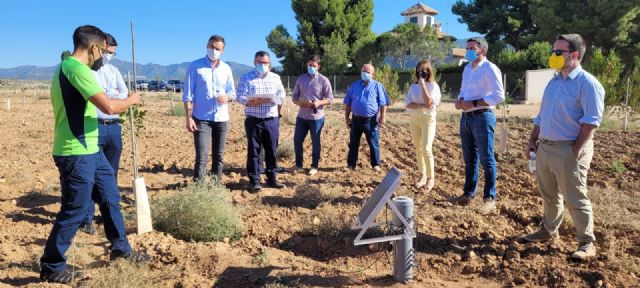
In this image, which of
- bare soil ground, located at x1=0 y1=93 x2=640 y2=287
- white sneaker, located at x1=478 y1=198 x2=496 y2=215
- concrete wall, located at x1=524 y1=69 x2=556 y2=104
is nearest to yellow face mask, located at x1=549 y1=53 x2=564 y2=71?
bare soil ground, located at x1=0 y1=93 x2=640 y2=287

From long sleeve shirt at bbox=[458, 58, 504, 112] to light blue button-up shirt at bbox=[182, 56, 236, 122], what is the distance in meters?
2.51

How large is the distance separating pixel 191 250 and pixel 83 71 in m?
1.50

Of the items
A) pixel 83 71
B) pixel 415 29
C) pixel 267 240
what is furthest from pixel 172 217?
pixel 415 29

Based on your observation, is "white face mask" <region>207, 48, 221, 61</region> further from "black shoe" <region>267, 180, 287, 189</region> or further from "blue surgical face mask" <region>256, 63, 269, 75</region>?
"black shoe" <region>267, 180, 287, 189</region>

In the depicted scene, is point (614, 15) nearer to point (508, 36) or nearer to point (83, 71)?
point (508, 36)

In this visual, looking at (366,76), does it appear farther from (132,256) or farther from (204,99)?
(132,256)

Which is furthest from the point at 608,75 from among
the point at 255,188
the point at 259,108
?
the point at 255,188

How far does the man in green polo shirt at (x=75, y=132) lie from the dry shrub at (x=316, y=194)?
2.52 metres

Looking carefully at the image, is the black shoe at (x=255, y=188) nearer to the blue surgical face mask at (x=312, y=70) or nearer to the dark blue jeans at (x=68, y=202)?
the blue surgical face mask at (x=312, y=70)

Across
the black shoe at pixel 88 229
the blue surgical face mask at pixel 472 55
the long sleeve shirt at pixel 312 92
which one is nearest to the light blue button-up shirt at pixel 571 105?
the blue surgical face mask at pixel 472 55

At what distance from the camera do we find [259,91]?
219 inches

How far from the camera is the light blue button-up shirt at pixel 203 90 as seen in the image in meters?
5.01

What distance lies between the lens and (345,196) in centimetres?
539

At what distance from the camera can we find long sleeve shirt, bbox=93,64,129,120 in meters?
4.30
